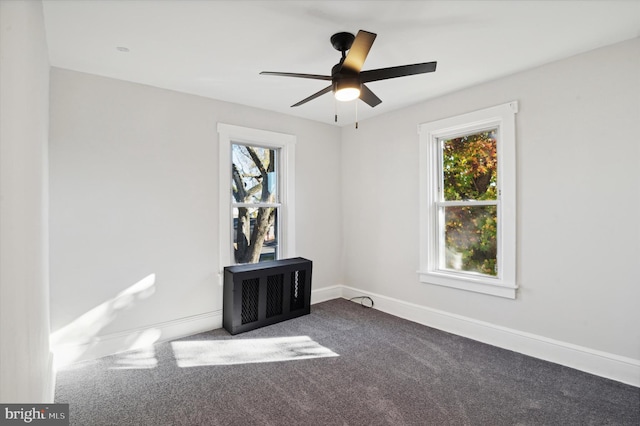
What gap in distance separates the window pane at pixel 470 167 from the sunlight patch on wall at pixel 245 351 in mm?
2167

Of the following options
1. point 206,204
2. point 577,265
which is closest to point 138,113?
point 206,204

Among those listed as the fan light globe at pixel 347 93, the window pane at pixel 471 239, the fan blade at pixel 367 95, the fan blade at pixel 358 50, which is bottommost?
the window pane at pixel 471 239

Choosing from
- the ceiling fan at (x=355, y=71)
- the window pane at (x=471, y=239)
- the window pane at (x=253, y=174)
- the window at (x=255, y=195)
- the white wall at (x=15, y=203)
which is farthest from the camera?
the window pane at (x=253, y=174)

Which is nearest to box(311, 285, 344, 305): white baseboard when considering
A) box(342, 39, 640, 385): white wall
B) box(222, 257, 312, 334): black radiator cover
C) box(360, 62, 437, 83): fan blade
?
box(222, 257, 312, 334): black radiator cover

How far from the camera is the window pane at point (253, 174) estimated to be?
152 inches

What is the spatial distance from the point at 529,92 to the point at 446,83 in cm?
73

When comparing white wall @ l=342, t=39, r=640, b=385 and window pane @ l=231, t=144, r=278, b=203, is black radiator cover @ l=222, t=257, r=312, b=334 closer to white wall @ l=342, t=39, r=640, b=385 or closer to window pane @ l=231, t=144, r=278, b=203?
window pane @ l=231, t=144, r=278, b=203

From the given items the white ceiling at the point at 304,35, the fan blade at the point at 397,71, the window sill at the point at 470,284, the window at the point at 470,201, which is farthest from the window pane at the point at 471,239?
the fan blade at the point at 397,71

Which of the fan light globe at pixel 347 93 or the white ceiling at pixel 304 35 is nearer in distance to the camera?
the white ceiling at pixel 304 35

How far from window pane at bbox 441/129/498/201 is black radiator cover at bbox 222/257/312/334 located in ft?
6.40

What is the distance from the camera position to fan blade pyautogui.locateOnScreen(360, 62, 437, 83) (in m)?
2.01

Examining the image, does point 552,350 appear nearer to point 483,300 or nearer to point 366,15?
point 483,300

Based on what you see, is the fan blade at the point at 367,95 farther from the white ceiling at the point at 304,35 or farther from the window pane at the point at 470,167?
the window pane at the point at 470,167

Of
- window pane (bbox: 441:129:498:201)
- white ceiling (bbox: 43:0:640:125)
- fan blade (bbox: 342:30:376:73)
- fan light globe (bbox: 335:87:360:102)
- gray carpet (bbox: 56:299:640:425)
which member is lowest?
gray carpet (bbox: 56:299:640:425)
